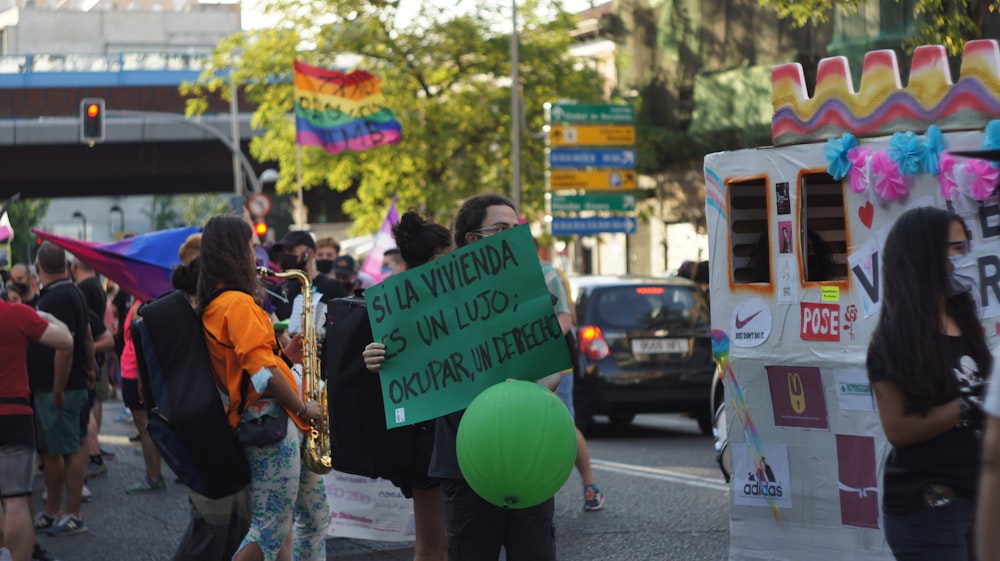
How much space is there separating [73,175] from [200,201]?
156 ft

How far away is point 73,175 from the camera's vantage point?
51469 mm

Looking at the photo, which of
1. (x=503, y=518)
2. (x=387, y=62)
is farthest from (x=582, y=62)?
(x=503, y=518)

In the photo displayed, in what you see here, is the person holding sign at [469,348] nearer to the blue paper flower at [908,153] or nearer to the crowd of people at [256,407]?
the crowd of people at [256,407]

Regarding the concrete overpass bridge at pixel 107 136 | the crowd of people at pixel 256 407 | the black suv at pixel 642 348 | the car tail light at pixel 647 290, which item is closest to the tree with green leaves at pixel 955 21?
the black suv at pixel 642 348

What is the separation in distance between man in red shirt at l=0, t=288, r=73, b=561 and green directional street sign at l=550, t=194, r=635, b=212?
2561cm

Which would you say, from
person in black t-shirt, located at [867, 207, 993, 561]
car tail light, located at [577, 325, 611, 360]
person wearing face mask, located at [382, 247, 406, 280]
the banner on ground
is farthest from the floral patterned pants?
car tail light, located at [577, 325, 611, 360]

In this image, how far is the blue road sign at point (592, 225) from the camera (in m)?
32.7

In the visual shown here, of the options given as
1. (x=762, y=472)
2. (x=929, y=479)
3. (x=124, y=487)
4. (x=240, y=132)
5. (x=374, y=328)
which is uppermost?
(x=240, y=132)

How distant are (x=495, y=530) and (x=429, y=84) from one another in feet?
106

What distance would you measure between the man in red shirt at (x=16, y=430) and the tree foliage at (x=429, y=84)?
2804 centimetres

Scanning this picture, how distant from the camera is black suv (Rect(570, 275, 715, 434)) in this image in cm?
1526

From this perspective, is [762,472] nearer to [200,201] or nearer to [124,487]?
[124,487]

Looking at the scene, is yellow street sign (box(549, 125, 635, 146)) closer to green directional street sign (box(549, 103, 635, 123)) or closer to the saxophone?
green directional street sign (box(549, 103, 635, 123))

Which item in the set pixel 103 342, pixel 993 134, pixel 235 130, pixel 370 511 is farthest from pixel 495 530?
pixel 235 130
